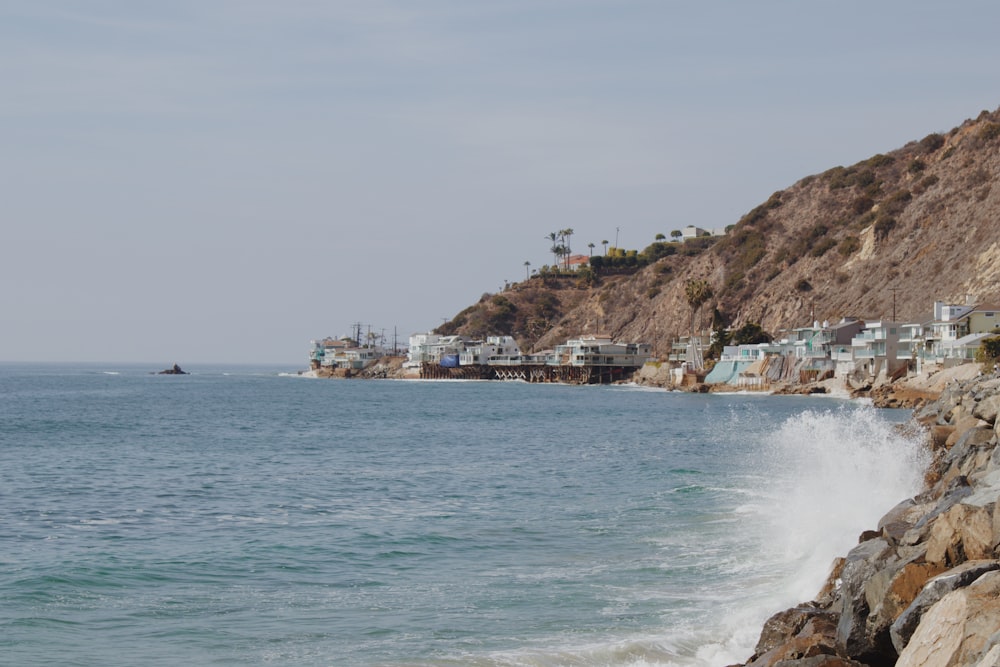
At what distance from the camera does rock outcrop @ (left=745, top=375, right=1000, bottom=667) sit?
9.80 metres

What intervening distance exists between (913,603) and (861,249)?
116636 mm

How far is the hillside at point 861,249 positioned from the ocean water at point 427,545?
63135 millimetres

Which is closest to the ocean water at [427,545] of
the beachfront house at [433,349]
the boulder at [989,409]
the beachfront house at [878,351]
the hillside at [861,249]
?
the boulder at [989,409]

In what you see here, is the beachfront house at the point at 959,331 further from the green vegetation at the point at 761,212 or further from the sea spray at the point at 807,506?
the green vegetation at the point at 761,212

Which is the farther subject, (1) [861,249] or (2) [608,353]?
(2) [608,353]

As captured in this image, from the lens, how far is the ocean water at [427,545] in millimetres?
15555

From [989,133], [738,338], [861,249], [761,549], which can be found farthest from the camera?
[989,133]

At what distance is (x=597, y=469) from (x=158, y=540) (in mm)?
18485

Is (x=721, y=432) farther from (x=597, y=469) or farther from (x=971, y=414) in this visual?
(x=971, y=414)

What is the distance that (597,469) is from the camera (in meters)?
38.3

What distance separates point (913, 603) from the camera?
11367mm

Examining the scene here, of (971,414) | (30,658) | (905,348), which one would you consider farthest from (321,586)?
(905,348)

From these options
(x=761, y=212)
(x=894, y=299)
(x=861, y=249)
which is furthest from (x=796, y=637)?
(x=761, y=212)

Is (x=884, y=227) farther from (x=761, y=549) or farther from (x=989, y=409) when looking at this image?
(x=761, y=549)
